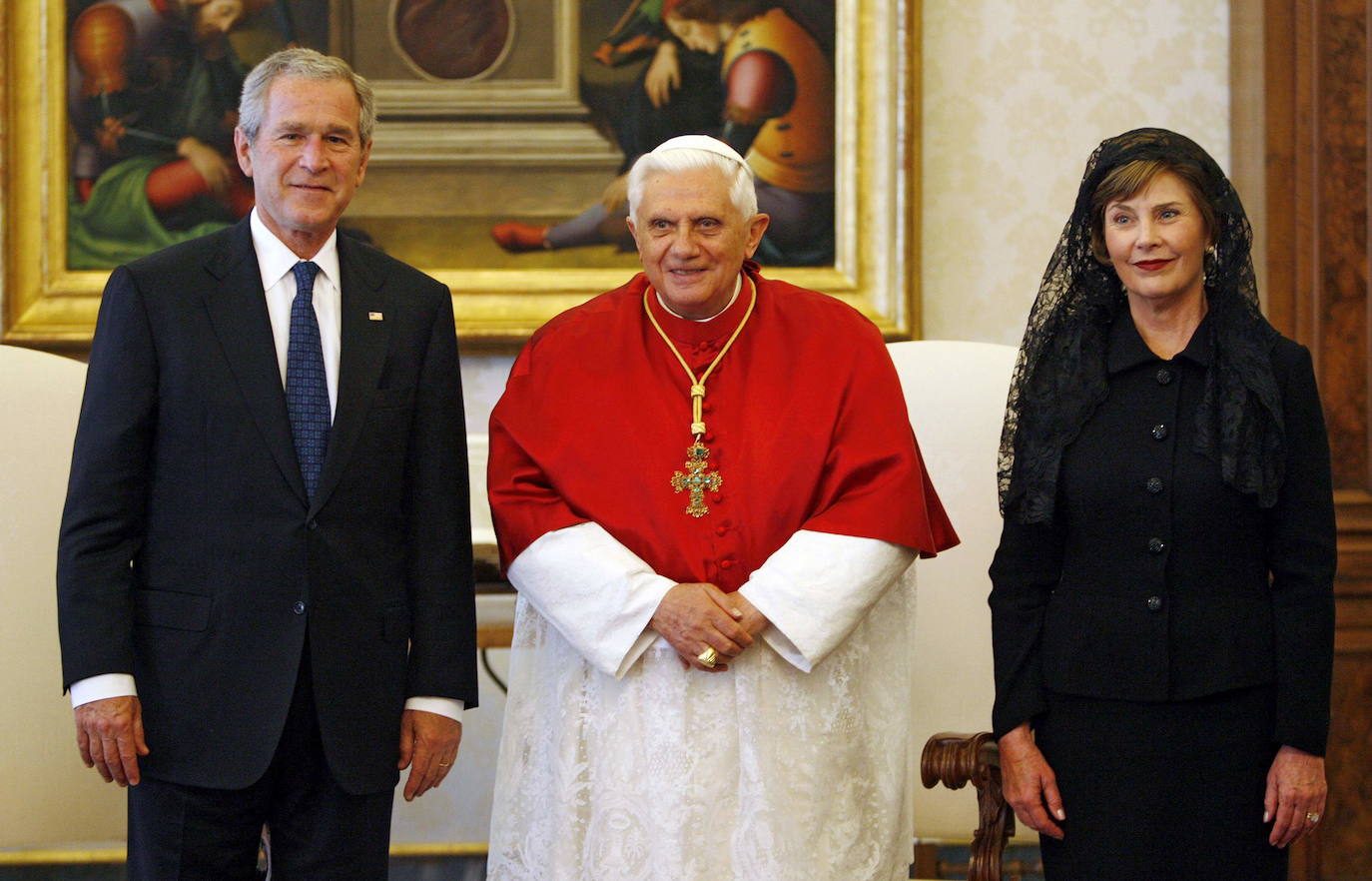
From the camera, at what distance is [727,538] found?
251 cm

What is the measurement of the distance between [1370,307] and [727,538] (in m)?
2.34

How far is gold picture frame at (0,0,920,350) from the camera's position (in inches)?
169

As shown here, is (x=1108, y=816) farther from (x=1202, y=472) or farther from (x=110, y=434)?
(x=110, y=434)

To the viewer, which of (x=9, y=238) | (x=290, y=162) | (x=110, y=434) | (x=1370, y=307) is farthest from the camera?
(x=9, y=238)

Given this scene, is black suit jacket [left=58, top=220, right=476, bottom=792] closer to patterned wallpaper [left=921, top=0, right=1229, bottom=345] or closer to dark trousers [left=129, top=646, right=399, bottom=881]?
dark trousers [left=129, top=646, right=399, bottom=881]

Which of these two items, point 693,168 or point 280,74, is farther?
point 693,168

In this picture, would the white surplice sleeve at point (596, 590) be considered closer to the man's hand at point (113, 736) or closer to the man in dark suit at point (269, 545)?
the man in dark suit at point (269, 545)

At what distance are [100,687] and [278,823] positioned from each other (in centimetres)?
35

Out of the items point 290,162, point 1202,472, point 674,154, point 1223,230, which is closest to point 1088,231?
point 1223,230

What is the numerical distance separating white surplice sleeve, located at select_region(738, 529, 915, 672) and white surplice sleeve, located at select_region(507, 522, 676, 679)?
171 mm

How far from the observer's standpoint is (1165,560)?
224 centimetres

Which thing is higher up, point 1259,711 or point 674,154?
point 674,154

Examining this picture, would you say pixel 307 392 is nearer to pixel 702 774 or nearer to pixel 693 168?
pixel 693 168

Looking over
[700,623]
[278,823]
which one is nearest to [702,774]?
[700,623]
